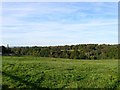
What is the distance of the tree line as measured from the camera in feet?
74.5

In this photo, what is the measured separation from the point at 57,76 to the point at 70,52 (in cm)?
1043

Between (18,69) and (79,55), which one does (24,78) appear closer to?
(18,69)

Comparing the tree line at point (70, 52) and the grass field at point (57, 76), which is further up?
the tree line at point (70, 52)

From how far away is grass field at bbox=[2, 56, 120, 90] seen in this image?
13352mm

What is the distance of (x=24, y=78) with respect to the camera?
46.0 feet

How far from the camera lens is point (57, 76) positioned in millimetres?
14070

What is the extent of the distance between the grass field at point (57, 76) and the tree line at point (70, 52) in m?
6.30

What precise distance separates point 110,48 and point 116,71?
32.5 ft

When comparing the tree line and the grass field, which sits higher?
the tree line

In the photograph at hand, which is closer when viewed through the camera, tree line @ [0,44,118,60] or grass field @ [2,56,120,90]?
grass field @ [2,56,120,90]

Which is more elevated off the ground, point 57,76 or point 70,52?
point 70,52

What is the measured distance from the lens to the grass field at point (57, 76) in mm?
13352

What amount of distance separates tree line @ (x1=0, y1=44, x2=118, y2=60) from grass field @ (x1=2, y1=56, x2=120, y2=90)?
6301mm

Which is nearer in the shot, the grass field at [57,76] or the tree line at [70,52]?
the grass field at [57,76]
